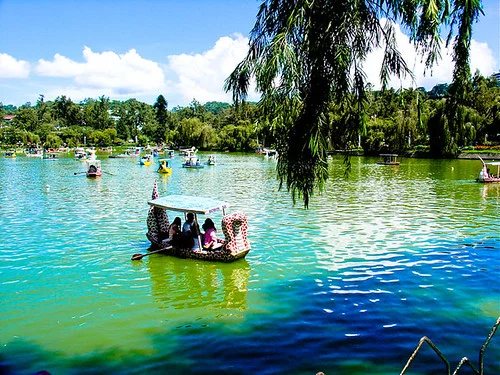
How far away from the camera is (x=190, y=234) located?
52.0 feet

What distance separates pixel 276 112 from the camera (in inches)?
270

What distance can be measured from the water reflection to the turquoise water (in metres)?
0.06

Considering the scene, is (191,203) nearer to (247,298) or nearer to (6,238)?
(247,298)

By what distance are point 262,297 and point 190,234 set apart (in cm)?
438

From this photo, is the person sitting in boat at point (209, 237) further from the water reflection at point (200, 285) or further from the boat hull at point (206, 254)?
the water reflection at point (200, 285)

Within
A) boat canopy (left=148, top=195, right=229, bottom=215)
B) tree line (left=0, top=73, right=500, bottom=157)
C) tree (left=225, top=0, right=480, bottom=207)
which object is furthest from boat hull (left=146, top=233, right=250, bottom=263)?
tree (left=225, top=0, right=480, bottom=207)

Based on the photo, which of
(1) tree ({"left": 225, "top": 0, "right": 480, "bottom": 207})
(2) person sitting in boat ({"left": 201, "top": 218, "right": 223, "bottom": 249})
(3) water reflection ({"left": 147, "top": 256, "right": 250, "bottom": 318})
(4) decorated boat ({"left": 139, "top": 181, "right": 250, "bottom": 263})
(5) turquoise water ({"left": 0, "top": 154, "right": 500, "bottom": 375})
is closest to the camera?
(1) tree ({"left": 225, "top": 0, "right": 480, "bottom": 207})

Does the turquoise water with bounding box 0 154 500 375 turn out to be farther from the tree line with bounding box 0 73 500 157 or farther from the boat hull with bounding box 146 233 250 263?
the tree line with bounding box 0 73 500 157

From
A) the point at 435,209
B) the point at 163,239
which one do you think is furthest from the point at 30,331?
the point at 435,209

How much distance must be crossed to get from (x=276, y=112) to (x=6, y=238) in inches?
671

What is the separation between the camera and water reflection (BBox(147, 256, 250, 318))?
1193cm

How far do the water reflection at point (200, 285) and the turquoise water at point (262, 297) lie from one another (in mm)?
61

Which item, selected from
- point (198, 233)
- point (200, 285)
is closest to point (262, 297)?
point (200, 285)

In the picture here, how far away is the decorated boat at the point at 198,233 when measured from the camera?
14891mm
